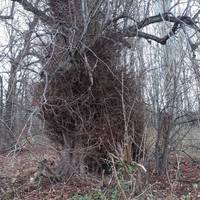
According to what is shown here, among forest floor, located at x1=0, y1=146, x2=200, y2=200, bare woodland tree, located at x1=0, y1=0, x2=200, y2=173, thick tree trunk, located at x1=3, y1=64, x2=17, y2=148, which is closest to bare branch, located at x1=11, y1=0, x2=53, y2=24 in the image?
bare woodland tree, located at x1=0, y1=0, x2=200, y2=173

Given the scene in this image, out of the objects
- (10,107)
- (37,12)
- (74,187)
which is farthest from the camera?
(10,107)

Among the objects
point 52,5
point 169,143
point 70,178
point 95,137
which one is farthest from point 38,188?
point 52,5

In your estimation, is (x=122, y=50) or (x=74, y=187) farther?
(x=122, y=50)

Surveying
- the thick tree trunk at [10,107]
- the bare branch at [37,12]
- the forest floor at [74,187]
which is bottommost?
the forest floor at [74,187]

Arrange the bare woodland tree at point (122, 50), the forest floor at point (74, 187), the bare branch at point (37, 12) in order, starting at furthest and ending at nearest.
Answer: the bare branch at point (37, 12) < the bare woodland tree at point (122, 50) < the forest floor at point (74, 187)

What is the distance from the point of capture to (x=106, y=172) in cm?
997

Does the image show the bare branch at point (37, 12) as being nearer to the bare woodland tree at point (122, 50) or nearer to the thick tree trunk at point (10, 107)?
the bare woodland tree at point (122, 50)

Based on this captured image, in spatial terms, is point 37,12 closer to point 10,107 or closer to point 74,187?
point 10,107

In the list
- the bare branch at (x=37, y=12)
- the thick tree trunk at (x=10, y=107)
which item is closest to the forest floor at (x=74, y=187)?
the thick tree trunk at (x=10, y=107)

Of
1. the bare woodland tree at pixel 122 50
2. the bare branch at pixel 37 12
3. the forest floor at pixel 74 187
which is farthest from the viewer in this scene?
the bare branch at pixel 37 12

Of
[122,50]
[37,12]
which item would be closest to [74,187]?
[122,50]

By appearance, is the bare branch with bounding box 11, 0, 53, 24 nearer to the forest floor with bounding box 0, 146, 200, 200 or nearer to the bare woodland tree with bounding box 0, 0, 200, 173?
the bare woodland tree with bounding box 0, 0, 200, 173

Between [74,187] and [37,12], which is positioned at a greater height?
[37,12]

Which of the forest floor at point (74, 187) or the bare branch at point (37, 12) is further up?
the bare branch at point (37, 12)
